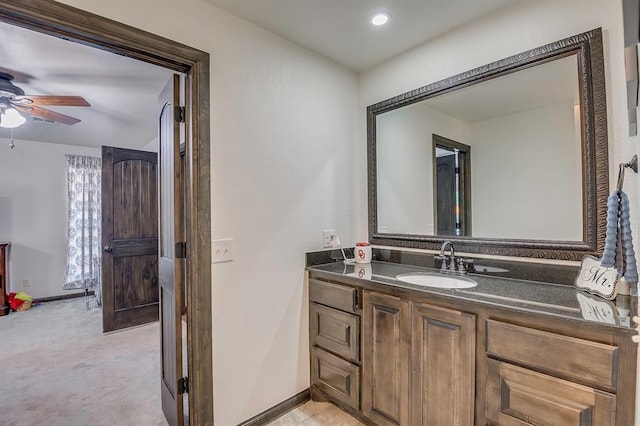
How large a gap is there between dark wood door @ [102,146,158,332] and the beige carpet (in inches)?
10.8

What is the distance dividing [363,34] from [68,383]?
346cm

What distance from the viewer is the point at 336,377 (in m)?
1.94

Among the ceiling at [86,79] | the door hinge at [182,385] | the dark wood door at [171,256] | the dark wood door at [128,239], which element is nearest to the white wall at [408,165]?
the dark wood door at [171,256]

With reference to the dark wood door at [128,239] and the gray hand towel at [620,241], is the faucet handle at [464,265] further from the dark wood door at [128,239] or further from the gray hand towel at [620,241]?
the dark wood door at [128,239]

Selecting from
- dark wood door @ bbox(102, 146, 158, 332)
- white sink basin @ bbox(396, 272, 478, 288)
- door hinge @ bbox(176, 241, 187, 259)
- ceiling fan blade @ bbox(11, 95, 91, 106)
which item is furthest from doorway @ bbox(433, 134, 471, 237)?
dark wood door @ bbox(102, 146, 158, 332)

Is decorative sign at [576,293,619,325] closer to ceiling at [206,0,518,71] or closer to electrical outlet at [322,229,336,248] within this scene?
electrical outlet at [322,229,336,248]

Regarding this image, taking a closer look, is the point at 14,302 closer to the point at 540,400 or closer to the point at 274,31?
the point at 274,31

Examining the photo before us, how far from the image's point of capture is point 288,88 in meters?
2.08

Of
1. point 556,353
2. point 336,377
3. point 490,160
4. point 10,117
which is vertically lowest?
point 336,377

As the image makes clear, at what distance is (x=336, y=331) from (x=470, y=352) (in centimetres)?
83

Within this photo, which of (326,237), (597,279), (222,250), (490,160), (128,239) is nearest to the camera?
(597,279)

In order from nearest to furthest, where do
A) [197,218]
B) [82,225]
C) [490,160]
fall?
[197,218] → [490,160] → [82,225]

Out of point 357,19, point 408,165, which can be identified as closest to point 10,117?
point 357,19

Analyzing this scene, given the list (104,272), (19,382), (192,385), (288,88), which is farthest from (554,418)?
Result: (104,272)
